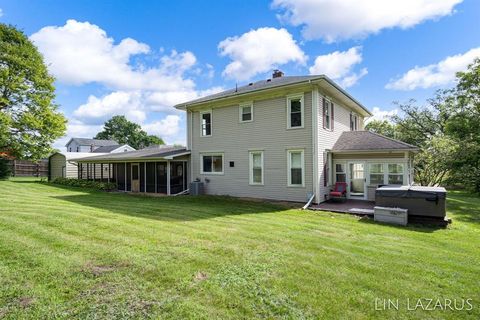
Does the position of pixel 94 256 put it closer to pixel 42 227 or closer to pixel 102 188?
pixel 42 227

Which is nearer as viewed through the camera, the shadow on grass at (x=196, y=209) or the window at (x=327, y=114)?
the shadow on grass at (x=196, y=209)

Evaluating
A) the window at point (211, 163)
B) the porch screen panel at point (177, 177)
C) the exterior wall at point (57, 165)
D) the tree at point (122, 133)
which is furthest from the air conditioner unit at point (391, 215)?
the tree at point (122, 133)

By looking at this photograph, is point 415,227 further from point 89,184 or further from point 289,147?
point 89,184

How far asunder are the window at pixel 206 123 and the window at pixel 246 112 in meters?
2.17

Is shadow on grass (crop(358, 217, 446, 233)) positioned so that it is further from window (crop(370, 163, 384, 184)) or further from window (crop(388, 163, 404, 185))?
window (crop(370, 163, 384, 184))

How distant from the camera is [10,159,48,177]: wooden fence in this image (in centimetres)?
3126

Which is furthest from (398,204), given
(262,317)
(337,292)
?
(262,317)

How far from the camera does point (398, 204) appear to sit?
876cm

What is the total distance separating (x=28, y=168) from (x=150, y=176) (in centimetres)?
2388

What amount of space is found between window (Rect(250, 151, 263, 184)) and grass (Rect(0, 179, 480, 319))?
5766 millimetres

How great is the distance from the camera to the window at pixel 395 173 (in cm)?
1202

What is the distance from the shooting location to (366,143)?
42.5ft

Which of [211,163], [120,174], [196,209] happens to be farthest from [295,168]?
[120,174]

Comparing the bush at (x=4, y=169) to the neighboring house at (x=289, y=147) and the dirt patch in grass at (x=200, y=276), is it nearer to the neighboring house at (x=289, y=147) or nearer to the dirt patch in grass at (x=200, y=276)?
the neighboring house at (x=289, y=147)
